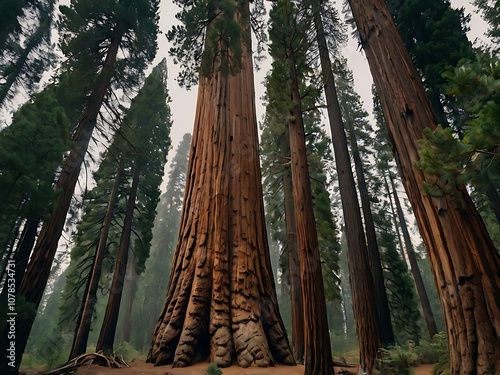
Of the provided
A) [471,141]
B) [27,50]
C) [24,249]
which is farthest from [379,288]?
[27,50]

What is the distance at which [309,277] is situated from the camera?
3754 mm

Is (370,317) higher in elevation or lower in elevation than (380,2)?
lower

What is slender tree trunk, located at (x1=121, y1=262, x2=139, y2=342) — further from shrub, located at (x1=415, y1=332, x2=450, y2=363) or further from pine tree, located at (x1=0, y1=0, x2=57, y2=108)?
shrub, located at (x1=415, y1=332, x2=450, y2=363)

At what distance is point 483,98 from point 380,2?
2.52 m

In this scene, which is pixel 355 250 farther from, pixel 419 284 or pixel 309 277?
pixel 419 284

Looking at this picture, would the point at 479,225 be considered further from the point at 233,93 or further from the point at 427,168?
the point at 233,93

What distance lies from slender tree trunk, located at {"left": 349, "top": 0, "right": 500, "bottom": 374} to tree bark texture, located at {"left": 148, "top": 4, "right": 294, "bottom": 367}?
2.37m

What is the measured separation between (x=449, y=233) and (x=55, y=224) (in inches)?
278

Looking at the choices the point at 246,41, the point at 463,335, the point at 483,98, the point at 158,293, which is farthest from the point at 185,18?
the point at 158,293

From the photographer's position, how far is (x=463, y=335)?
2332 mm

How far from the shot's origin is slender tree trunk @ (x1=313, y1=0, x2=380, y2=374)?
5.85 m

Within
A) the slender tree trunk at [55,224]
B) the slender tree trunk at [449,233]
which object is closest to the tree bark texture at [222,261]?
the slender tree trunk at [449,233]

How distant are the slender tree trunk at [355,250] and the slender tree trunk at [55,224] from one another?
6.28 m

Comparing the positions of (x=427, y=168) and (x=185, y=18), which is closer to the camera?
(x=427, y=168)
